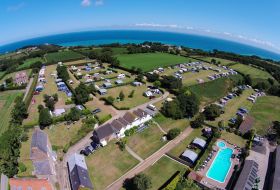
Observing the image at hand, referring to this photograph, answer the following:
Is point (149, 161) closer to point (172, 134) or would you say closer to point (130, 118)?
point (172, 134)

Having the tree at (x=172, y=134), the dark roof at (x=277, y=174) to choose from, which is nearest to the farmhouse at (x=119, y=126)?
the tree at (x=172, y=134)

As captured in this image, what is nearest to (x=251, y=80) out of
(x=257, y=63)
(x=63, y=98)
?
(x=257, y=63)

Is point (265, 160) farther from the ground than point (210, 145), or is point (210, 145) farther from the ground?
point (210, 145)

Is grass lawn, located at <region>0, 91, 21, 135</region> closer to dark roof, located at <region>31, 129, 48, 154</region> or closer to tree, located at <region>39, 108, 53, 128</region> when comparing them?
tree, located at <region>39, 108, 53, 128</region>

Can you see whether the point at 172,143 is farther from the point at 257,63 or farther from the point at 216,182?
the point at 257,63

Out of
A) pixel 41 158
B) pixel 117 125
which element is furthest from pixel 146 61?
pixel 41 158

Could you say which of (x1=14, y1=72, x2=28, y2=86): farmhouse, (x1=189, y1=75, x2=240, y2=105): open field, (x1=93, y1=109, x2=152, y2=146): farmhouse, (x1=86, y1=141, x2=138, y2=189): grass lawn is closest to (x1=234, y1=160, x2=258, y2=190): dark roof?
(x1=86, y1=141, x2=138, y2=189): grass lawn
